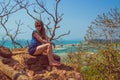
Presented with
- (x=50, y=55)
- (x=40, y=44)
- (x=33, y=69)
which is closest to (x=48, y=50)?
(x=50, y=55)

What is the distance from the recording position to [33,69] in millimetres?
8305

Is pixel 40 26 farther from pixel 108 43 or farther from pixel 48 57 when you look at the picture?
pixel 108 43

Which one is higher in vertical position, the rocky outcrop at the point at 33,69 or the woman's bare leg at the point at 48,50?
the woman's bare leg at the point at 48,50

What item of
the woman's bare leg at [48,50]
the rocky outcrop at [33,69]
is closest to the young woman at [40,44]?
the woman's bare leg at [48,50]

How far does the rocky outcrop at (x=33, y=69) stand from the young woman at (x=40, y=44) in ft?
0.56

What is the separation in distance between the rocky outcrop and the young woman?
17 cm

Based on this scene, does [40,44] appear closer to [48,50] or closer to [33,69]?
[48,50]

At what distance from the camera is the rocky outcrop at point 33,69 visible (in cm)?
774

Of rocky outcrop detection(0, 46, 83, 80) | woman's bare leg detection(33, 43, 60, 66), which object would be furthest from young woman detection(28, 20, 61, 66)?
rocky outcrop detection(0, 46, 83, 80)

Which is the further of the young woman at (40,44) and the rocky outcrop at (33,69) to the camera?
the young woman at (40,44)

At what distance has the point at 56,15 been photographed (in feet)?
60.7

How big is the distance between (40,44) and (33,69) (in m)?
0.78

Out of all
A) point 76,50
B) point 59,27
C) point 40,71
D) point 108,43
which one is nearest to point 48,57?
point 40,71

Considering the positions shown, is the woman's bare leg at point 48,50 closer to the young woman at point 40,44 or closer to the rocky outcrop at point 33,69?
the young woman at point 40,44
